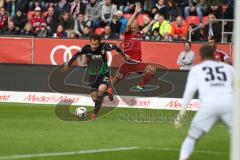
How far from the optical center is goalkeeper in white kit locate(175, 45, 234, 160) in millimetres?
11805

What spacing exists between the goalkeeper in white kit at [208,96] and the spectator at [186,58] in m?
13.0

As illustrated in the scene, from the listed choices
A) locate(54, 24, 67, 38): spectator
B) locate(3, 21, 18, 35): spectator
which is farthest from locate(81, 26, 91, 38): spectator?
locate(3, 21, 18, 35): spectator

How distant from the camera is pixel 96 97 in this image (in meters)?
20.0

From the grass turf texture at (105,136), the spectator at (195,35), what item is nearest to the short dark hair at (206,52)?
the grass turf texture at (105,136)

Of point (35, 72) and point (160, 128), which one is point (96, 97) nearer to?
point (160, 128)

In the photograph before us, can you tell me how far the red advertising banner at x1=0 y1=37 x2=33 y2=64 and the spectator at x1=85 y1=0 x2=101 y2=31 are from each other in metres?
3.88

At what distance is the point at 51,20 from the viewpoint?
30641mm

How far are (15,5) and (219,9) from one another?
359 inches

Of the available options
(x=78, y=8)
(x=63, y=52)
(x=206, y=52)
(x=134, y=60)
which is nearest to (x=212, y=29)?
(x=134, y=60)

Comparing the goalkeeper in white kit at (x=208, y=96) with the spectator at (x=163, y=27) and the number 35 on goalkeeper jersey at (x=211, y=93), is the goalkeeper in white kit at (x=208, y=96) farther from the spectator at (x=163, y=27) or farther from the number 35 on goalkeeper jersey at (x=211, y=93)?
the spectator at (x=163, y=27)

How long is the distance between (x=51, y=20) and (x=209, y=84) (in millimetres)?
19335

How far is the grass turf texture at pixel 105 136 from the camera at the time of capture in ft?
46.0

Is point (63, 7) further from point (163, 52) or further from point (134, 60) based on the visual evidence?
point (134, 60)

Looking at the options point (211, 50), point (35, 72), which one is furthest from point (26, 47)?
point (211, 50)
